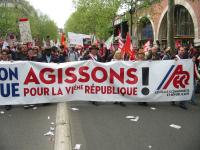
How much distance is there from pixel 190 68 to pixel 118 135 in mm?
4030

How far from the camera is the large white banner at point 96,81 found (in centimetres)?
1055

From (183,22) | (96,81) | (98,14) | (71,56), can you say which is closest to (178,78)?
(96,81)

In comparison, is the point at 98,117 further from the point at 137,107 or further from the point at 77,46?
the point at 77,46

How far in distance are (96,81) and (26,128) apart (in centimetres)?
291

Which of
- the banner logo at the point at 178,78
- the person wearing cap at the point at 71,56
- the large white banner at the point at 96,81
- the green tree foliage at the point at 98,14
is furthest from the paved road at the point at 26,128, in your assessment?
the green tree foliage at the point at 98,14

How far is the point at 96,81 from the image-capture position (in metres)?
10.8

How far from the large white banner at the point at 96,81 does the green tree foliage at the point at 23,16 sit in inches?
1533

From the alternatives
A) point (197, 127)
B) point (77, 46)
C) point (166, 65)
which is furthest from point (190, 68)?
point (77, 46)

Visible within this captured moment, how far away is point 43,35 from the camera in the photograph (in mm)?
106250

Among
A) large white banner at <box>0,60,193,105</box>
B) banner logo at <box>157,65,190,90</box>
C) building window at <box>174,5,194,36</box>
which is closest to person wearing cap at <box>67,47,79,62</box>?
large white banner at <box>0,60,193,105</box>

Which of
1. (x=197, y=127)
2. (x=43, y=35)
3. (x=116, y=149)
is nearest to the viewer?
(x=116, y=149)

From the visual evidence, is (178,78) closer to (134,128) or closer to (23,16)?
(134,128)

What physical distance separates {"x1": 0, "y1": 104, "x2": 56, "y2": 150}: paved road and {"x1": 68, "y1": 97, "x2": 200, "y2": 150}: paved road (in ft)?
1.74

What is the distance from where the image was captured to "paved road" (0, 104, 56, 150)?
7102 mm
